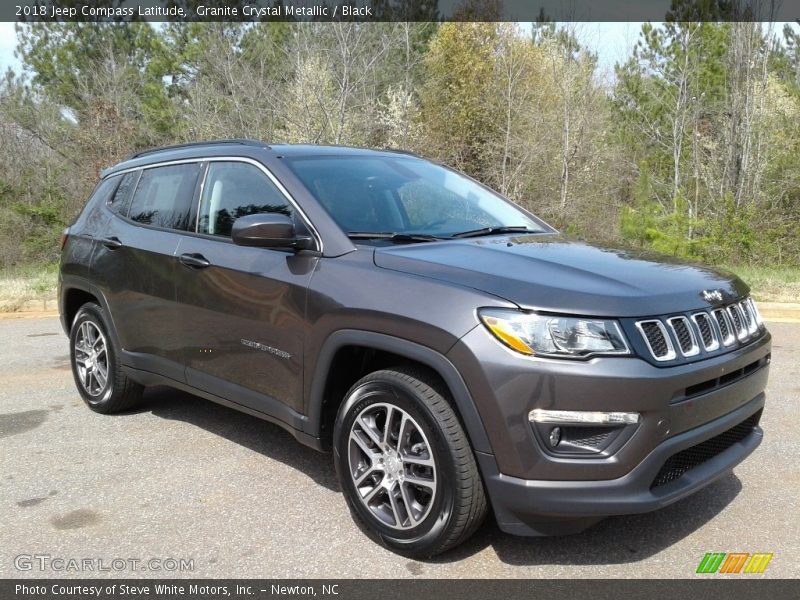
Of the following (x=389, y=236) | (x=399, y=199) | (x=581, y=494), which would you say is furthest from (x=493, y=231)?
(x=581, y=494)

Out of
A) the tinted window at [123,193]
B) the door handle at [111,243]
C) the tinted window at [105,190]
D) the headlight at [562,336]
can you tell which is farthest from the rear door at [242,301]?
the tinted window at [105,190]

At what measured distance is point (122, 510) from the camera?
151 inches

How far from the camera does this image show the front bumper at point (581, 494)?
286 centimetres

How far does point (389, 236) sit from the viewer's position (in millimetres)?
3822

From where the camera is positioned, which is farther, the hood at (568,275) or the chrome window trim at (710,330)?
the chrome window trim at (710,330)

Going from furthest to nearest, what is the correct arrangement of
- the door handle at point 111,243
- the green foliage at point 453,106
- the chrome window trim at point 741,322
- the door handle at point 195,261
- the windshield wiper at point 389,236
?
1. the green foliage at point 453,106
2. the door handle at point 111,243
3. the door handle at point 195,261
4. the windshield wiper at point 389,236
5. the chrome window trim at point 741,322

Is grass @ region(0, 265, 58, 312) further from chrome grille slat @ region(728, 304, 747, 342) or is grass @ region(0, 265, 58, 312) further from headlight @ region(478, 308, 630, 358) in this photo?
chrome grille slat @ region(728, 304, 747, 342)

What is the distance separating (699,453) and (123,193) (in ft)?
13.6

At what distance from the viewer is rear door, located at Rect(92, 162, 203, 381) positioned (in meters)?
4.61

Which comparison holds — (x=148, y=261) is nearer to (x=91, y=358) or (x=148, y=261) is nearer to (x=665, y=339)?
(x=91, y=358)

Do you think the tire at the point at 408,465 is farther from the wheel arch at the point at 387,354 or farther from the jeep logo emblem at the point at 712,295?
the jeep logo emblem at the point at 712,295

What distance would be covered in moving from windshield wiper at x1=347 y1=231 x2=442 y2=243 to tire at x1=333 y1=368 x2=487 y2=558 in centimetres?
76

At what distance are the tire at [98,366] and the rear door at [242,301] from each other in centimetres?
108
